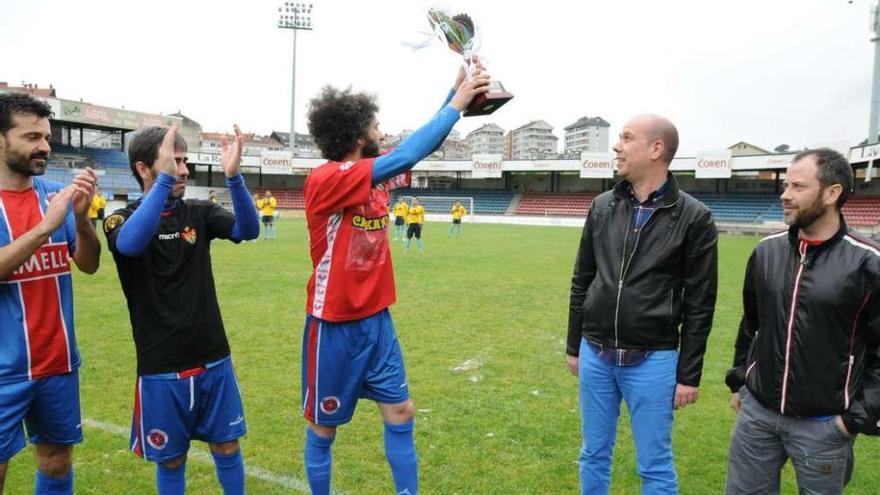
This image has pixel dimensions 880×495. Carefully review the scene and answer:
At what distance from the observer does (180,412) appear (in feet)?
10.3

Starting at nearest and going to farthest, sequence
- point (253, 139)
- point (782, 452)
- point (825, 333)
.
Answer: point (825, 333) → point (782, 452) → point (253, 139)

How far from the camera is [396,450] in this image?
3430mm

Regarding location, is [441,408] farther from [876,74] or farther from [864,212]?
[864,212]

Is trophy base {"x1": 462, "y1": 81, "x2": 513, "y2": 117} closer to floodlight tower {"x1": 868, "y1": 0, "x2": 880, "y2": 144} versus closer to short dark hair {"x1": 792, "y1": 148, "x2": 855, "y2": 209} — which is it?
short dark hair {"x1": 792, "y1": 148, "x2": 855, "y2": 209}

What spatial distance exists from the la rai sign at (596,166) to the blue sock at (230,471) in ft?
162

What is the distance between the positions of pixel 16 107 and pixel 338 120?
67.3 inches

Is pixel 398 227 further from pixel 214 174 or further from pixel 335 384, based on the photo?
pixel 214 174

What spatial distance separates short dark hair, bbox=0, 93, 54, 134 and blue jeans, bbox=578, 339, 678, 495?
11.3 ft

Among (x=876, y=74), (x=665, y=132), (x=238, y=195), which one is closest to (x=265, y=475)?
(x=238, y=195)

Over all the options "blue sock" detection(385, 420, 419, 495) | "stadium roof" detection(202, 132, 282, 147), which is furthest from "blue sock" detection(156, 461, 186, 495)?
"stadium roof" detection(202, 132, 282, 147)

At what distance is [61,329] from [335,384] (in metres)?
1.56

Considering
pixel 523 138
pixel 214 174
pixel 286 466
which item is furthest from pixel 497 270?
pixel 523 138

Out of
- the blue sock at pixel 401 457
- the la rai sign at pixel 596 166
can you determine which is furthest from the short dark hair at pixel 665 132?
the la rai sign at pixel 596 166

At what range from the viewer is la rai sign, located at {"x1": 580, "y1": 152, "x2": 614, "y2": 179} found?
49.7 m
